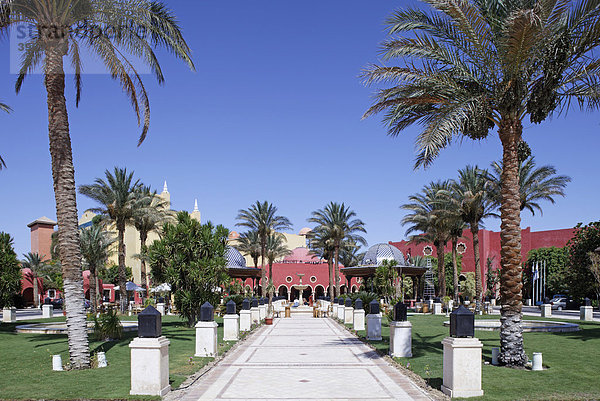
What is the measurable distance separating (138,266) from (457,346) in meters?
66.2

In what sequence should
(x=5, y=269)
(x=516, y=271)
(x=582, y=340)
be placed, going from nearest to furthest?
1. (x=516, y=271)
2. (x=582, y=340)
3. (x=5, y=269)

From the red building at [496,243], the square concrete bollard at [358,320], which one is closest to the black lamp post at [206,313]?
the square concrete bollard at [358,320]

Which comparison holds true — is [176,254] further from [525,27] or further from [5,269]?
[525,27]

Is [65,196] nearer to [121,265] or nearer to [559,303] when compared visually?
[121,265]

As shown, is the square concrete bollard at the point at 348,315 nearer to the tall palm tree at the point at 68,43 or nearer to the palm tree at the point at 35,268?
the tall palm tree at the point at 68,43

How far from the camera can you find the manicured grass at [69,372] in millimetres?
9166

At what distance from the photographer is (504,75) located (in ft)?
A: 39.7

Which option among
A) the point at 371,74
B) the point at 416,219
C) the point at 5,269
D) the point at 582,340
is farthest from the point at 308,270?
the point at 371,74

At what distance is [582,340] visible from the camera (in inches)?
691

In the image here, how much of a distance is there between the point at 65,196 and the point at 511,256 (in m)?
10.1

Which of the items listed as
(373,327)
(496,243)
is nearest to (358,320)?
(373,327)

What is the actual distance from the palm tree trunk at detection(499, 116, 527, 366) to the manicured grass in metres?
6.82

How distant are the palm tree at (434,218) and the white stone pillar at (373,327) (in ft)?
72.2

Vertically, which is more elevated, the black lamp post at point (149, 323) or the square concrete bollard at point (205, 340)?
the black lamp post at point (149, 323)
